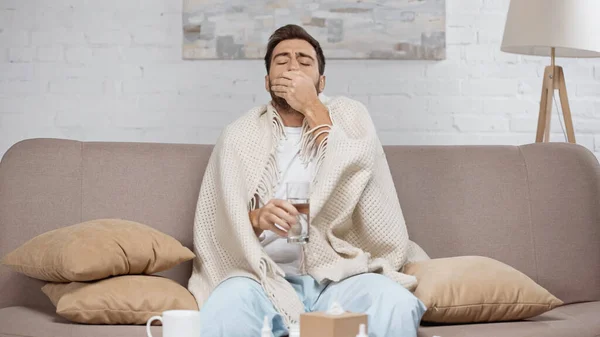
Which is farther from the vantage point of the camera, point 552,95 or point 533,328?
point 552,95

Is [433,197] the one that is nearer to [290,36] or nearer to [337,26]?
[290,36]

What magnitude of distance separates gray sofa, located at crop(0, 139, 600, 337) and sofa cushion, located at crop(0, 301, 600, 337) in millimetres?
247

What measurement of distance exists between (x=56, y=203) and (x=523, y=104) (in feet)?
6.83

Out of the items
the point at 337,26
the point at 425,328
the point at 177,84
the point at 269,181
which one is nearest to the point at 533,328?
the point at 425,328

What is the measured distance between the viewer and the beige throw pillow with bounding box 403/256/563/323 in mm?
2240

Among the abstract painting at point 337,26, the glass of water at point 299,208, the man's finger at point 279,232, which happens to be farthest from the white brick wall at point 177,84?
the glass of water at point 299,208

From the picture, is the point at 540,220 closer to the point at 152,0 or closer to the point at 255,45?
the point at 255,45

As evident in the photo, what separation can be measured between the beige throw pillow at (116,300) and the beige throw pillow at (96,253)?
36mm

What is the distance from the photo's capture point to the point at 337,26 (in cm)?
363

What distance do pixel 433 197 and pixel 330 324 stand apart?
1.42 m

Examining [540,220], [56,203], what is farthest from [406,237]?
[56,203]

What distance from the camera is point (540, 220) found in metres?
2.75

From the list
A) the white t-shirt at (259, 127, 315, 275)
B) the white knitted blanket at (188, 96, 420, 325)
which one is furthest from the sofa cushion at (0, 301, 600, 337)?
the white t-shirt at (259, 127, 315, 275)

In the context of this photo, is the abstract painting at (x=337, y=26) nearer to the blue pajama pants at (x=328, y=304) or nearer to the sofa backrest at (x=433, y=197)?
the sofa backrest at (x=433, y=197)
